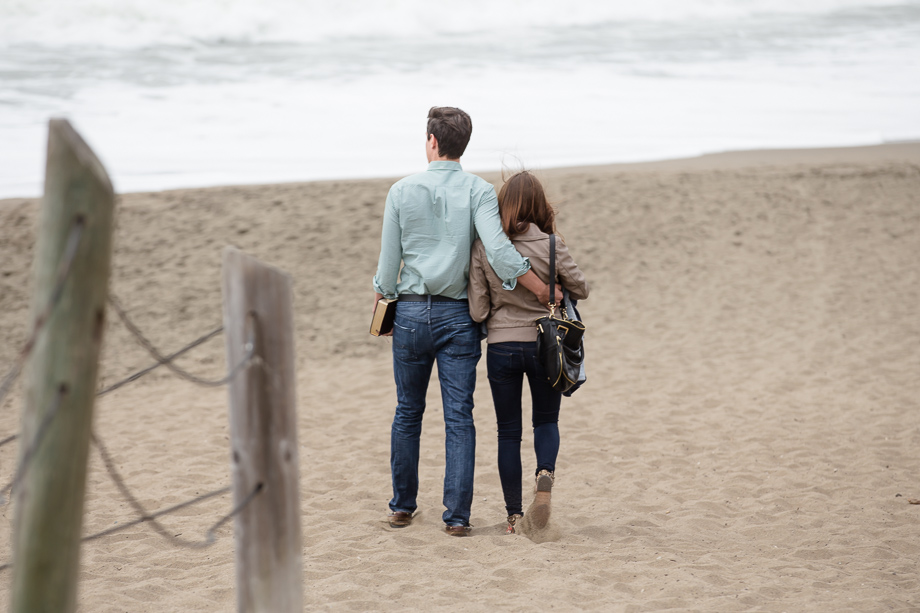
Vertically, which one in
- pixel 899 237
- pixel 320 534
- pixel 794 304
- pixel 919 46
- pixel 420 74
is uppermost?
pixel 919 46

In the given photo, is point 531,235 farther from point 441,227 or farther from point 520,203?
point 441,227

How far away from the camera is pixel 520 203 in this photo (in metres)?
3.47

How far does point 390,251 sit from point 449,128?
22.5 inches

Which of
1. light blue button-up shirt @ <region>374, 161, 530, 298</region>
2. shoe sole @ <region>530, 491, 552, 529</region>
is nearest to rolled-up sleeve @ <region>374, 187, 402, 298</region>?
light blue button-up shirt @ <region>374, 161, 530, 298</region>

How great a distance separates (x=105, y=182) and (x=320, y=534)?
2612mm

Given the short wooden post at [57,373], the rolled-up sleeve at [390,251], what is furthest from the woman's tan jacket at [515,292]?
the short wooden post at [57,373]

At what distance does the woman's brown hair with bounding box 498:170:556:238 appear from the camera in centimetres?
346

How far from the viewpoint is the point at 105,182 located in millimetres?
1788

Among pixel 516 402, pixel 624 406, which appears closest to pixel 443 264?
pixel 516 402

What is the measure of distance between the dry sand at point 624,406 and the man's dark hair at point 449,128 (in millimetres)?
1773

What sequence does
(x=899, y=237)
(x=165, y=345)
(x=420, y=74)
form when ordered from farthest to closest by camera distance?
(x=420, y=74) < (x=899, y=237) < (x=165, y=345)

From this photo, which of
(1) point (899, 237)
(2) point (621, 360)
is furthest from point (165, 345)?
(1) point (899, 237)

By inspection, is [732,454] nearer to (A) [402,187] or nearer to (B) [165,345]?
(A) [402,187]

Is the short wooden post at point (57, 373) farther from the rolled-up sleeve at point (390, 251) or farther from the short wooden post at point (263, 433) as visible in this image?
the rolled-up sleeve at point (390, 251)
